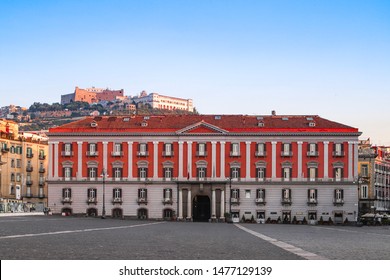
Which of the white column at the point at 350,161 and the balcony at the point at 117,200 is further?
the balcony at the point at 117,200

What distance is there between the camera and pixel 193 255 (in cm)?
1830

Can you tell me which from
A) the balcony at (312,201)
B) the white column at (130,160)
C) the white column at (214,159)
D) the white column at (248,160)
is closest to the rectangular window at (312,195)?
the balcony at (312,201)

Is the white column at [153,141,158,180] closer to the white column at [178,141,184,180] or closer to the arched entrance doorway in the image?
the white column at [178,141,184,180]

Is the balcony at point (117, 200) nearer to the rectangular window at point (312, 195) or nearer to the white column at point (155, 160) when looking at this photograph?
the white column at point (155, 160)

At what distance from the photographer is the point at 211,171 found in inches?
4114

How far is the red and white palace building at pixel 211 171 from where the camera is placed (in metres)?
103

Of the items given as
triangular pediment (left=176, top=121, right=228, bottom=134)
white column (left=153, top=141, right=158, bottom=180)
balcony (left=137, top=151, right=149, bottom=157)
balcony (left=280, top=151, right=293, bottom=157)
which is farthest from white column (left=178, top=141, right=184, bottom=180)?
balcony (left=280, top=151, right=293, bottom=157)

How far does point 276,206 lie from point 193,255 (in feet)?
281

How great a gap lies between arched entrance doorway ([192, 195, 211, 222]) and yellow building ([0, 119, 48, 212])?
24.4 meters

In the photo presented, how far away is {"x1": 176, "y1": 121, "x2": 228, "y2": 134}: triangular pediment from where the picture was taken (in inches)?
4107

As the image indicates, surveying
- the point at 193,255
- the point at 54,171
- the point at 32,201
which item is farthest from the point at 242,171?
the point at 193,255

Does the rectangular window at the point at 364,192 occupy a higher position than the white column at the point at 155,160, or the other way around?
the white column at the point at 155,160
